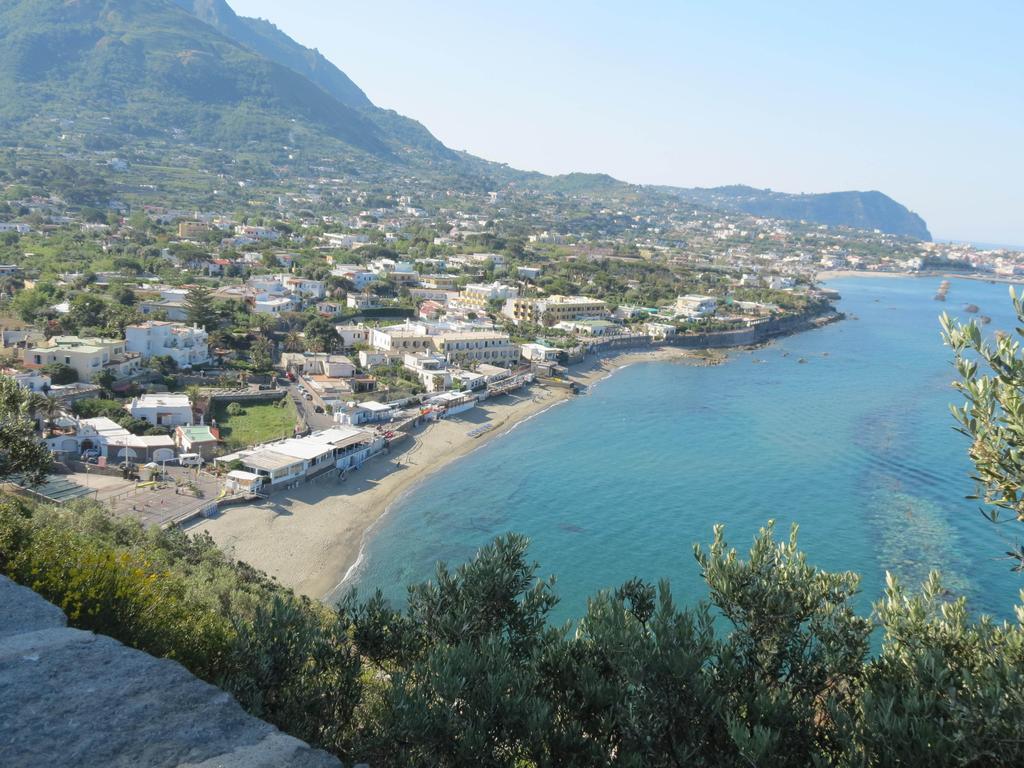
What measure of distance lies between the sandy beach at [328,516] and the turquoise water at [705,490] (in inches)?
30.6

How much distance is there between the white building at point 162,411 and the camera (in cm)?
2720

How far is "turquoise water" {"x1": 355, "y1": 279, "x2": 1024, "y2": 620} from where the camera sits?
2168cm

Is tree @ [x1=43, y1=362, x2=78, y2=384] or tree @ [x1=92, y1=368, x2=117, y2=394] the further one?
tree @ [x1=92, y1=368, x2=117, y2=394]

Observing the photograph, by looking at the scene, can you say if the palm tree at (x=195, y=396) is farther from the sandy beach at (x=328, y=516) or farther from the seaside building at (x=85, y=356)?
the sandy beach at (x=328, y=516)

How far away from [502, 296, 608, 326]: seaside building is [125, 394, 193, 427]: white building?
103ft

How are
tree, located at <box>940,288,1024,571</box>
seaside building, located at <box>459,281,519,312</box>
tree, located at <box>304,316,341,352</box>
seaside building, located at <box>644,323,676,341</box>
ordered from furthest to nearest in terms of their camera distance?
seaside building, located at <box>644,323,676,341</box> → seaside building, located at <box>459,281,519,312</box> → tree, located at <box>304,316,341,352</box> → tree, located at <box>940,288,1024,571</box>

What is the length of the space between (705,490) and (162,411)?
2140 centimetres

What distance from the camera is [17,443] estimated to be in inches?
420

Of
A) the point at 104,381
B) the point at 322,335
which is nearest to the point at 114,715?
the point at 104,381

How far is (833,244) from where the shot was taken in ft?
563

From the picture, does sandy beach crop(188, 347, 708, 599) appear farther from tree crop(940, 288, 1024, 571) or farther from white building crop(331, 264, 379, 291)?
white building crop(331, 264, 379, 291)

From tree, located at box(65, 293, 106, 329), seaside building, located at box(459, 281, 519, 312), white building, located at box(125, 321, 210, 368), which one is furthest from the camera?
seaside building, located at box(459, 281, 519, 312)

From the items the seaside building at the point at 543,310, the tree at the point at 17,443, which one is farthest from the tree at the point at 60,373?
the seaside building at the point at 543,310

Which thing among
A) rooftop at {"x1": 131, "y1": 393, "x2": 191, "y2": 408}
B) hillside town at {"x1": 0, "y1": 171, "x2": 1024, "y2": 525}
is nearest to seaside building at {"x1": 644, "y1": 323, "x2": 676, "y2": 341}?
hillside town at {"x1": 0, "y1": 171, "x2": 1024, "y2": 525}
